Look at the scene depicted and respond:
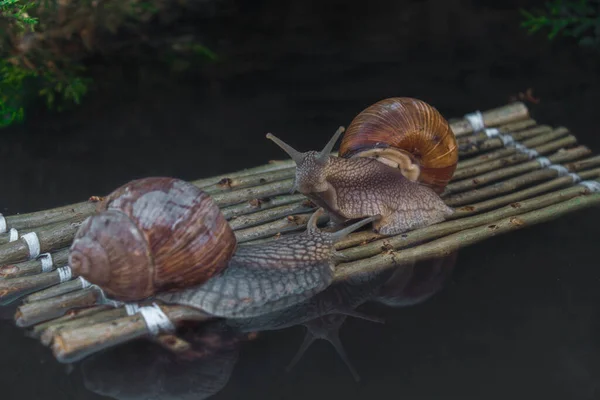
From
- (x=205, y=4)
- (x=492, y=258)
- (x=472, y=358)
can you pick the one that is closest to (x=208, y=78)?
(x=205, y=4)

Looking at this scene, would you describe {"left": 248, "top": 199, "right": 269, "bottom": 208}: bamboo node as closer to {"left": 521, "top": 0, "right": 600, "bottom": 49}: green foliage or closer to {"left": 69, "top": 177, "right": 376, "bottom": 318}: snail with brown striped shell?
{"left": 69, "top": 177, "right": 376, "bottom": 318}: snail with brown striped shell

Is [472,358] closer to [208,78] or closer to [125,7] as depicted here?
[208,78]

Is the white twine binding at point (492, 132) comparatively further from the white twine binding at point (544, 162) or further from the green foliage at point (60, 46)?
the green foliage at point (60, 46)

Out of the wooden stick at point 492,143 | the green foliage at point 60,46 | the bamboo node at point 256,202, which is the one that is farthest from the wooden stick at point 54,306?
the wooden stick at point 492,143

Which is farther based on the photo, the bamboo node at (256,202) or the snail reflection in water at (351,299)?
the bamboo node at (256,202)

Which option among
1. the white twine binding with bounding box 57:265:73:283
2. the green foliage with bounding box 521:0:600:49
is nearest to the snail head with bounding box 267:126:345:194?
the white twine binding with bounding box 57:265:73:283

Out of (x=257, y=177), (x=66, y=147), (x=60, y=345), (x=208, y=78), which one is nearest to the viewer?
(x=60, y=345)
